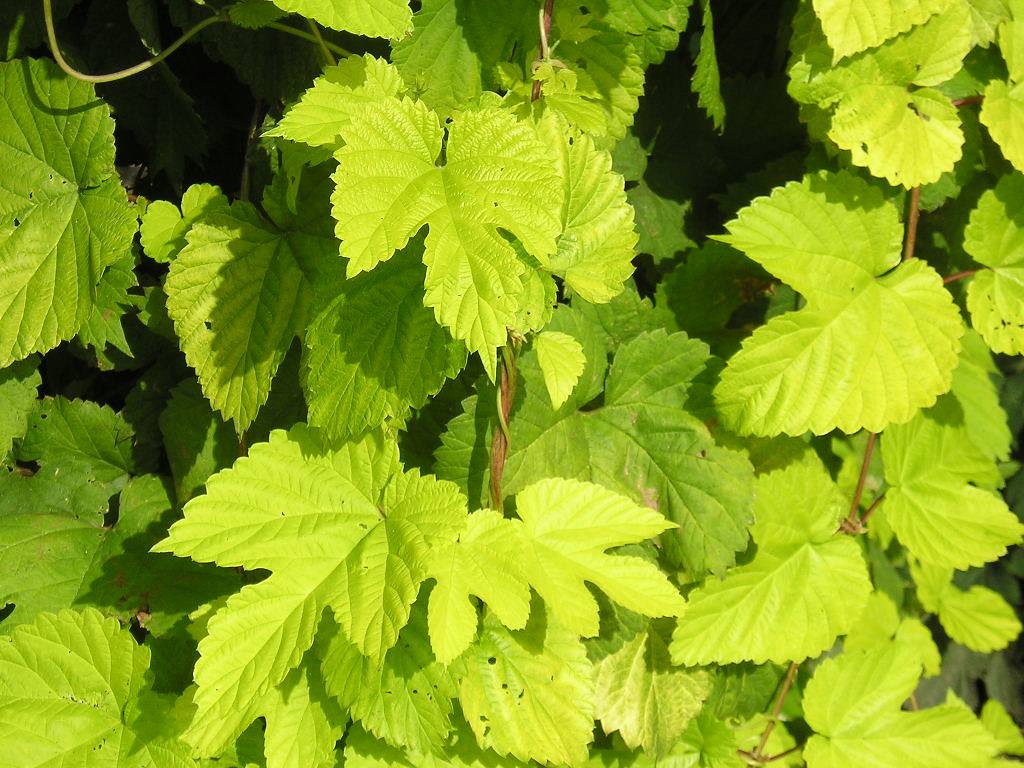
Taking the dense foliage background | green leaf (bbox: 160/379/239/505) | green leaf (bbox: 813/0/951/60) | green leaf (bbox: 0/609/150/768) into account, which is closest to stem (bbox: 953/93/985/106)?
the dense foliage background

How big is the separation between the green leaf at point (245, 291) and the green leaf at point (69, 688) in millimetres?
447

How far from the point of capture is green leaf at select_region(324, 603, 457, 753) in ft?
3.97

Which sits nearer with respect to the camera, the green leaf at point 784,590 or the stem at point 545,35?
the stem at point 545,35

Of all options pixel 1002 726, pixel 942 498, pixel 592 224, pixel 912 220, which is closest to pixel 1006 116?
pixel 912 220

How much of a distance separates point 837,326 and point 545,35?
0.70 m

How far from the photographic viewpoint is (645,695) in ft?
5.20

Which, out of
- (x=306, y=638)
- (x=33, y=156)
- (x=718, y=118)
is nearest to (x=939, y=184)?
(x=718, y=118)

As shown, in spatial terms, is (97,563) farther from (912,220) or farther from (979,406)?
(979,406)

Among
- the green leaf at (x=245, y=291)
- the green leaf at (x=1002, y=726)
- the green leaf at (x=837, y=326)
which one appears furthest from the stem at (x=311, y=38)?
the green leaf at (x=1002, y=726)

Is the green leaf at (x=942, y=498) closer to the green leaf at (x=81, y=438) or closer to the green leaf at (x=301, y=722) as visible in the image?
the green leaf at (x=301, y=722)

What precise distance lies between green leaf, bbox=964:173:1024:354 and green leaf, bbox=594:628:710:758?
2.94 feet

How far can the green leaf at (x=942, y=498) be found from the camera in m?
1.69

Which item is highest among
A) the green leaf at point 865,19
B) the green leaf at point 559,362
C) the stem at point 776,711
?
the green leaf at point 865,19

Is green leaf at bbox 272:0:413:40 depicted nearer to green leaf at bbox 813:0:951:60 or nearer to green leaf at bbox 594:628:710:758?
green leaf at bbox 813:0:951:60
